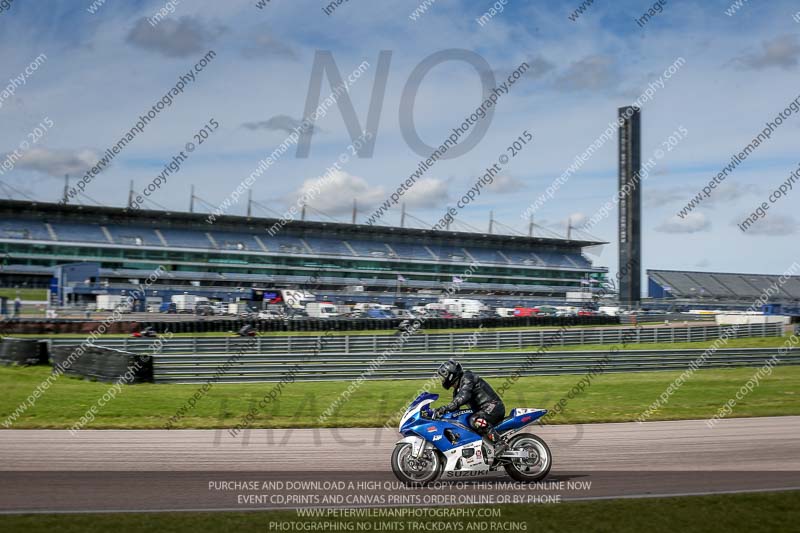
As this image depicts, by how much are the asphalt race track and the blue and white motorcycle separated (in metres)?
0.19

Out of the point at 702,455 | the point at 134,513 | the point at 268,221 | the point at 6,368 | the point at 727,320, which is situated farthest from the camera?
the point at 268,221

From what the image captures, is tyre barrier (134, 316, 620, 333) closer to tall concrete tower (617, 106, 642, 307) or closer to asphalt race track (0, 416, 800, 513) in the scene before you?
tall concrete tower (617, 106, 642, 307)

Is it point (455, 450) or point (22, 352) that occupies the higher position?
point (455, 450)

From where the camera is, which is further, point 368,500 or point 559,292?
→ point 559,292

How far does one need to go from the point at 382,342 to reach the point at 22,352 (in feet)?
44.7

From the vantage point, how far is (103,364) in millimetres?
20562

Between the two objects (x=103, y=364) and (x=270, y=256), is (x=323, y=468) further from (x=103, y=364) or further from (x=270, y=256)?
(x=270, y=256)

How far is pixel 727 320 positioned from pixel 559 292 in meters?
48.4

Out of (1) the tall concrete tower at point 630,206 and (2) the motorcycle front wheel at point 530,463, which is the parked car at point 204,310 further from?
(2) the motorcycle front wheel at point 530,463

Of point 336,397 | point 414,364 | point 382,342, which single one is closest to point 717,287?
point 382,342

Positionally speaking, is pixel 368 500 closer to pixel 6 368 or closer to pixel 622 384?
pixel 622 384

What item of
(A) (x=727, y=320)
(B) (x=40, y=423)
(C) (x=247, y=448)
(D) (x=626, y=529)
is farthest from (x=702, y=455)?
(A) (x=727, y=320)

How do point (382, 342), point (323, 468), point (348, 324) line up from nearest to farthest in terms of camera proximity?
point (323, 468)
point (382, 342)
point (348, 324)

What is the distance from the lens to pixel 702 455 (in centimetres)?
1088
